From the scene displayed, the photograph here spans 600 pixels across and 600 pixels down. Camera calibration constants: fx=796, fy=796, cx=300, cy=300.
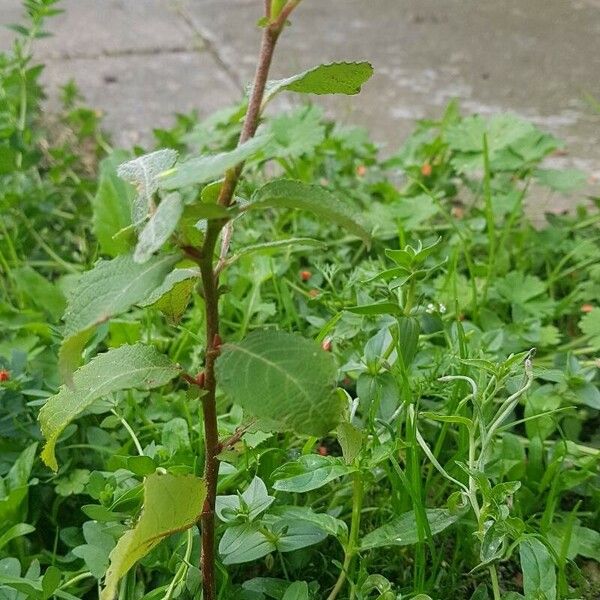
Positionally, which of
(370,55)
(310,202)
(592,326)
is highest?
(310,202)

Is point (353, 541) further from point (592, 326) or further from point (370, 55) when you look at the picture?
point (370, 55)

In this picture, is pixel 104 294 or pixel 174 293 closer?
pixel 104 294

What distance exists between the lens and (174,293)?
0.87 meters

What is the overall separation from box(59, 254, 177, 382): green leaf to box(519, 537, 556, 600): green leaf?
1.77 feet

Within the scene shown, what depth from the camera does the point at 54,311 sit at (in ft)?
5.08

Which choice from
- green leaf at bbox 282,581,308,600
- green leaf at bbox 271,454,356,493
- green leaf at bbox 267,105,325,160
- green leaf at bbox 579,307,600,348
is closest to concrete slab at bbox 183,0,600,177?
green leaf at bbox 267,105,325,160

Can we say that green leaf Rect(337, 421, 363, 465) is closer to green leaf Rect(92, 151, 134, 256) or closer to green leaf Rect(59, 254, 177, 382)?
green leaf Rect(59, 254, 177, 382)

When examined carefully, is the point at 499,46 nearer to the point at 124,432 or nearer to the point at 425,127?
the point at 425,127

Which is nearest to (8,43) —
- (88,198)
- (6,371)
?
(88,198)

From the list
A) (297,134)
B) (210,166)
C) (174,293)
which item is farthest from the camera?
(297,134)

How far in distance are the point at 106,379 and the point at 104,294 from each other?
13cm

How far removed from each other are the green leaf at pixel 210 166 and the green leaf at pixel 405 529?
0.53 meters

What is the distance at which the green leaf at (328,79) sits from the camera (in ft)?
2.43

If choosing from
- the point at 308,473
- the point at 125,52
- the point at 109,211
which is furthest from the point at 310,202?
the point at 125,52
